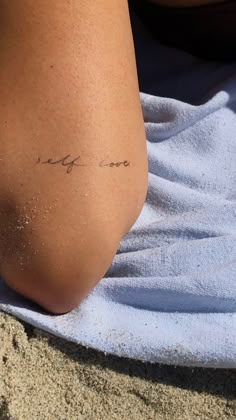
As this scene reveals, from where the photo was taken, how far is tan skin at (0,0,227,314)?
97 centimetres

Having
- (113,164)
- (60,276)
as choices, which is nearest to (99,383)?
(60,276)

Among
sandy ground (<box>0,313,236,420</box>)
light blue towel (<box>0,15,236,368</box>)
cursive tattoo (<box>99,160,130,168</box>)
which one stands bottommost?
sandy ground (<box>0,313,236,420</box>)

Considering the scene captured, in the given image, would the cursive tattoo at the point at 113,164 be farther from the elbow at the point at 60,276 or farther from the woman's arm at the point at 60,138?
the elbow at the point at 60,276

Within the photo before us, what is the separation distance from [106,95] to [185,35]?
1.04 ft

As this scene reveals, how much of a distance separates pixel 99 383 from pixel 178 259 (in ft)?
0.69

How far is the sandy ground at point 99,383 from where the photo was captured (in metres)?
1.03

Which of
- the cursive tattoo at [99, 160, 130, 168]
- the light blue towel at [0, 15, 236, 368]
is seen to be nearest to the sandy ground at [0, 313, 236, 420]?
the light blue towel at [0, 15, 236, 368]

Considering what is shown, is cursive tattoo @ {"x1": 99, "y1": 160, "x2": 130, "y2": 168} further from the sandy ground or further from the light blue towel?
the sandy ground

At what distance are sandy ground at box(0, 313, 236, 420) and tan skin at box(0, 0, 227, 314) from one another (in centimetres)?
8

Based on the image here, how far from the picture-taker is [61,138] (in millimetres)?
983

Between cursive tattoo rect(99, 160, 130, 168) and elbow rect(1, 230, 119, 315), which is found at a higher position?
cursive tattoo rect(99, 160, 130, 168)

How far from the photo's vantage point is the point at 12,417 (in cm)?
100

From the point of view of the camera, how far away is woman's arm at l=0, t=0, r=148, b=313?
0.97 meters

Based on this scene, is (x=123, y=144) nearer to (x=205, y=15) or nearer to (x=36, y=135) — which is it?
(x=36, y=135)
